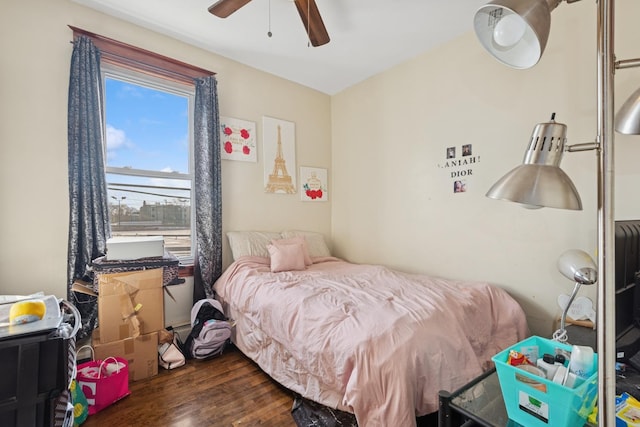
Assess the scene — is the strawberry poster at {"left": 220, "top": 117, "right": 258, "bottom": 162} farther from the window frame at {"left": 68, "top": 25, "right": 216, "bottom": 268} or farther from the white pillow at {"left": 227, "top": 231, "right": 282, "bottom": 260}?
the white pillow at {"left": 227, "top": 231, "right": 282, "bottom": 260}

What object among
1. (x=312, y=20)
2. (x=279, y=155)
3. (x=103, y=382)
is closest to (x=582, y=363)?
(x=312, y=20)

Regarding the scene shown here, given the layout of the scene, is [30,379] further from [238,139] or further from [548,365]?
[238,139]

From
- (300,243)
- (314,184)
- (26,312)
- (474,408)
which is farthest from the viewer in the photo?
(314,184)

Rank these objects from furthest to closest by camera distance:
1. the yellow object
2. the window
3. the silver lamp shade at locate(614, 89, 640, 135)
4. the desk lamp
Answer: the window, the desk lamp, the yellow object, the silver lamp shade at locate(614, 89, 640, 135)

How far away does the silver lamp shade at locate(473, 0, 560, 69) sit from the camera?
0.67 m

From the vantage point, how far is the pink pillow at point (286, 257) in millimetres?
2684

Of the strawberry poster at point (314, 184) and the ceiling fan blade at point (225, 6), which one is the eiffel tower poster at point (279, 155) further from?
the ceiling fan blade at point (225, 6)

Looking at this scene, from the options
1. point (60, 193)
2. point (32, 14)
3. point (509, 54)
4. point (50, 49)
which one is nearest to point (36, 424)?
point (60, 193)

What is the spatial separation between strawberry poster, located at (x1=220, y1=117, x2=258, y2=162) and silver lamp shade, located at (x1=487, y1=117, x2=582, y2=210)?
2606 millimetres

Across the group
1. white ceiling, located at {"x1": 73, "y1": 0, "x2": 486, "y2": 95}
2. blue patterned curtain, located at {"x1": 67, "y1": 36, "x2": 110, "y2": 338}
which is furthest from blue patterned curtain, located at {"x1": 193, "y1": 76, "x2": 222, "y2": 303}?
blue patterned curtain, located at {"x1": 67, "y1": 36, "x2": 110, "y2": 338}

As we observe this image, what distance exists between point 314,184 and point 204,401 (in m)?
2.48

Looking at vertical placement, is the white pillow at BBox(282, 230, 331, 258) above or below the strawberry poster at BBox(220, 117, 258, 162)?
below

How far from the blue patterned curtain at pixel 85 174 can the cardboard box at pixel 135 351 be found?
30 cm

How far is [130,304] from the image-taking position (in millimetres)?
2066
